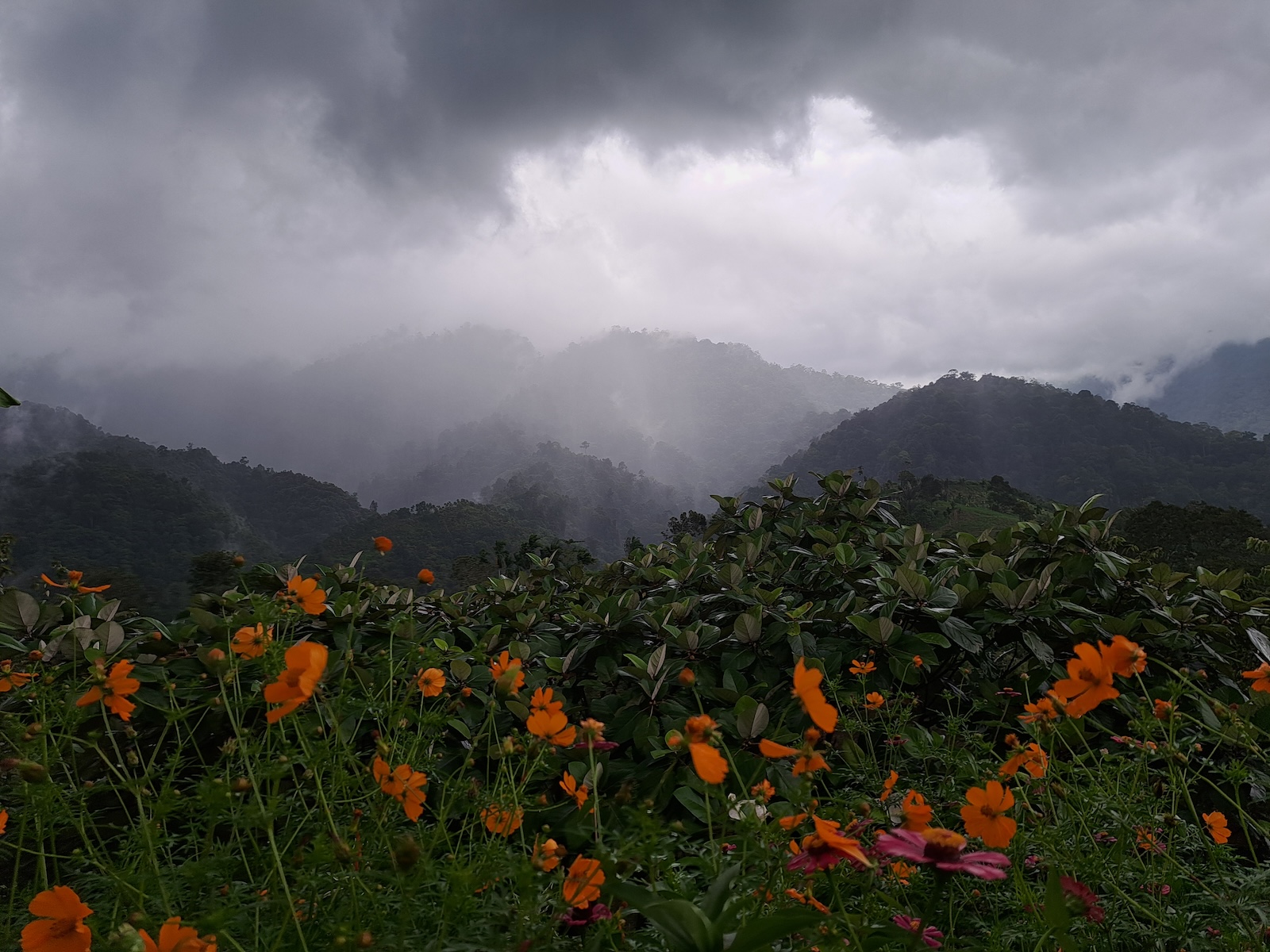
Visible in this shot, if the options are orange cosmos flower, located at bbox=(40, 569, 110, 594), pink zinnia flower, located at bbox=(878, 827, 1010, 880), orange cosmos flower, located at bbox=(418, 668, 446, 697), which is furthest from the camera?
orange cosmos flower, located at bbox=(40, 569, 110, 594)

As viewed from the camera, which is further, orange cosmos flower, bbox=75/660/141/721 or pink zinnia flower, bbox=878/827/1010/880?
orange cosmos flower, bbox=75/660/141/721

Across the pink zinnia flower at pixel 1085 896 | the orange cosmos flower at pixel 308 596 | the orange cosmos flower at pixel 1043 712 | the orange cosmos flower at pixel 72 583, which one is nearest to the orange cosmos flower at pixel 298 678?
the orange cosmos flower at pixel 308 596

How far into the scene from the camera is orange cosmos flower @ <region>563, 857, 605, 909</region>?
69cm

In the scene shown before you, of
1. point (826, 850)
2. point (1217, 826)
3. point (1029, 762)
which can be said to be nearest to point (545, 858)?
point (826, 850)

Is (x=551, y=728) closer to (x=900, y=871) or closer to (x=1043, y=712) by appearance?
A: (x=900, y=871)

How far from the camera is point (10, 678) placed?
3.87ft

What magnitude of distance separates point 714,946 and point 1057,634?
1715 mm

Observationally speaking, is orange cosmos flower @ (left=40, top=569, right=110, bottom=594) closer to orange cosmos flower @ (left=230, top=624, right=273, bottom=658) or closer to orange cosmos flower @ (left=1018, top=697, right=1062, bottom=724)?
orange cosmos flower @ (left=230, top=624, right=273, bottom=658)

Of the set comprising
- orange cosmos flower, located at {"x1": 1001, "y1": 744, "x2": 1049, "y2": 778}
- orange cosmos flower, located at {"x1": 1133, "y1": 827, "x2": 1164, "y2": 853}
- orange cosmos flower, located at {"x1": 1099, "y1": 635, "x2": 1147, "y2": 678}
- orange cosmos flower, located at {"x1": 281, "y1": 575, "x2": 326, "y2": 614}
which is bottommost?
orange cosmos flower, located at {"x1": 1133, "y1": 827, "x2": 1164, "y2": 853}

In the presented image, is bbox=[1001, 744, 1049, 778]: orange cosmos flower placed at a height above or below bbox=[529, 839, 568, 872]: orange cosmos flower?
above

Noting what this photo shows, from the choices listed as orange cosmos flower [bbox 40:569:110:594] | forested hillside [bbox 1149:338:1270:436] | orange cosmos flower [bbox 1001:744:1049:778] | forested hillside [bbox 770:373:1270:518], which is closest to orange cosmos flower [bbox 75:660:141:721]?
orange cosmos flower [bbox 40:569:110:594]

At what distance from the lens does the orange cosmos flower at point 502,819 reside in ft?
2.69

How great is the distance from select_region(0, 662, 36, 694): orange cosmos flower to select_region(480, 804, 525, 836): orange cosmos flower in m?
0.88

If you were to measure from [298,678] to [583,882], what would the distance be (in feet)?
1.32
